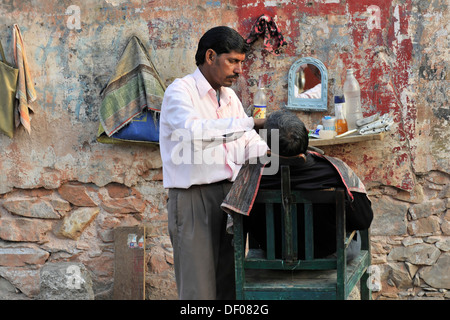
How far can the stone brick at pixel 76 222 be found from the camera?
4.44m

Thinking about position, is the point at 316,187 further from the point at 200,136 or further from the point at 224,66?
the point at 224,66

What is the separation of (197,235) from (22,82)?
2.06 metres

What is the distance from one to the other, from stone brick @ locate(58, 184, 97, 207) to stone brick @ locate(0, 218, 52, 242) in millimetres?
249

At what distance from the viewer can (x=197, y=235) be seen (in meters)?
2.92

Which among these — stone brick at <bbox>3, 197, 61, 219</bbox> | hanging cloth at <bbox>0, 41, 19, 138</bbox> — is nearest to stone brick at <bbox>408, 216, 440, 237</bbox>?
stone brick at <bbox>3, 197, 61, 219</bbox>

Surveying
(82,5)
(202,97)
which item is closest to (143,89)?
(82,5)

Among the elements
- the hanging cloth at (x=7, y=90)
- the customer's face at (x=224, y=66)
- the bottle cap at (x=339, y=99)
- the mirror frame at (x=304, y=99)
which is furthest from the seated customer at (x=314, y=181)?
the hanging cloth at (x=7, y=90)

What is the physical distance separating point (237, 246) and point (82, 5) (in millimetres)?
2407

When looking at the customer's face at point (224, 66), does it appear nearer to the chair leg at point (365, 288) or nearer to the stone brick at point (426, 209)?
the chair leg at point (365, 288)

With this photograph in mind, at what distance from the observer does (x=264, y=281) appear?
9.07 feet

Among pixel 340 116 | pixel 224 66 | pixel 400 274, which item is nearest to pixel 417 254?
pixel 400 274

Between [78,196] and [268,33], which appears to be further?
[78,196]

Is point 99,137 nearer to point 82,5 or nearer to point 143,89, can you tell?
point 143,89

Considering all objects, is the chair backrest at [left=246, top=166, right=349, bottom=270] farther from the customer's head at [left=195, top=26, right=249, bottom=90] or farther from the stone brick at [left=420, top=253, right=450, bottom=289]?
the stone brick at [left=420, top=253, right=450, bottom=289]
